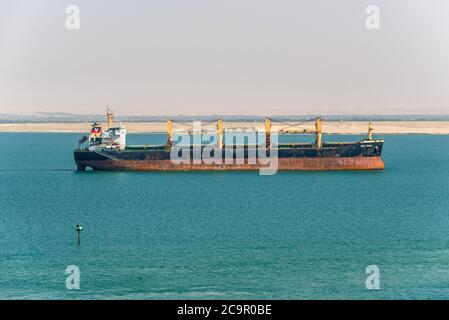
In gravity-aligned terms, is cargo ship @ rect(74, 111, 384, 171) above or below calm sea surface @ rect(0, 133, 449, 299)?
above

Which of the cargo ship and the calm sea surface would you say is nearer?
the calm sea surface

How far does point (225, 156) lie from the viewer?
10506 centimetres

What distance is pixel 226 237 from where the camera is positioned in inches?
2244

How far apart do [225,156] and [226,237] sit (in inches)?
1905

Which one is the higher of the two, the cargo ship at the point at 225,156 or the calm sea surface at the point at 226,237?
the cargo ship at the point at 225,156

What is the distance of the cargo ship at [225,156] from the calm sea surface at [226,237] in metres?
6.57

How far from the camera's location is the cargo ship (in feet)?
339

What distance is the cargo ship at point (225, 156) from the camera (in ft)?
339

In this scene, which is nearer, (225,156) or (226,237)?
(226,237)

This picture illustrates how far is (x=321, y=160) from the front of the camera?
4092 inches

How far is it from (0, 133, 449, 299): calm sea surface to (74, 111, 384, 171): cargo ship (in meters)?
6.57

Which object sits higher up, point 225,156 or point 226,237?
point 225,156

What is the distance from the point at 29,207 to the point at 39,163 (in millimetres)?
56385
